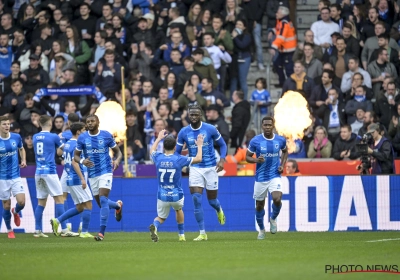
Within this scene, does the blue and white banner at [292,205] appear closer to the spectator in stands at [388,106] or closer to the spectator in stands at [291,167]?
the spectator in stands at [291,167]

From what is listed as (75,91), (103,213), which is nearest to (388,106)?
(75,91)

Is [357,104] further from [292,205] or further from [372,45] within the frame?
[292,205]

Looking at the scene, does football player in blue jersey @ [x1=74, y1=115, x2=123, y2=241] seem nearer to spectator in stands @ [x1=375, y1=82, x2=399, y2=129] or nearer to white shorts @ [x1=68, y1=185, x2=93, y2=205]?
white shorts @ [x1=68, y1=185, x2=93, y2=205]

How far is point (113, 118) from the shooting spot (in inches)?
953

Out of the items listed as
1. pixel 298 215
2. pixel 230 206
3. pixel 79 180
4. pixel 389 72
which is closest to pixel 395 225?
pixel 298 215

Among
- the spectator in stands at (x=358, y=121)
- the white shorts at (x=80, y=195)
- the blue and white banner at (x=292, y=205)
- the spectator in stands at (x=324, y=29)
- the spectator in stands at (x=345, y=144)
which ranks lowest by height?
the blue and white banner at (x=292, y=205)

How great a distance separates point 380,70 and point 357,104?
1.52 metres

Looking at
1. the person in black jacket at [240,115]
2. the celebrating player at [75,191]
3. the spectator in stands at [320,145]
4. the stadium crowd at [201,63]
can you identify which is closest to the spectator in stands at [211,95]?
the stadium crowd at [201,63]

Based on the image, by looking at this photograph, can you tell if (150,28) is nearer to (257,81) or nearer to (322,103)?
(257,81)

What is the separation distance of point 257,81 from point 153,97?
2.88 metres

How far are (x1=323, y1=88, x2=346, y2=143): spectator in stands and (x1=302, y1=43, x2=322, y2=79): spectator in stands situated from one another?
3.98 ft

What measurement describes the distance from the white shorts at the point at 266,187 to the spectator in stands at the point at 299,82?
7.08m

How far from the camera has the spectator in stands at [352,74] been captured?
25859mm

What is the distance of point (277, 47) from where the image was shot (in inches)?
1080
